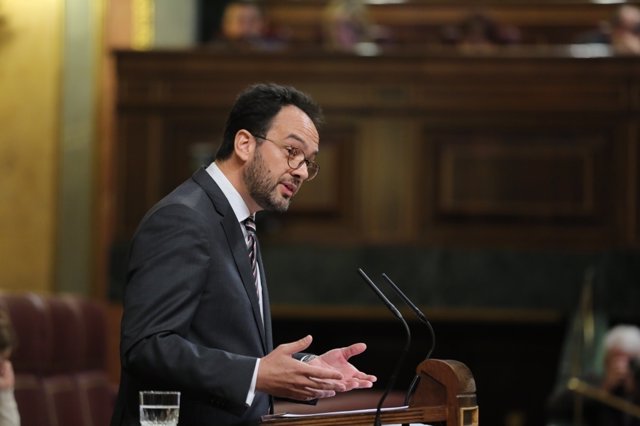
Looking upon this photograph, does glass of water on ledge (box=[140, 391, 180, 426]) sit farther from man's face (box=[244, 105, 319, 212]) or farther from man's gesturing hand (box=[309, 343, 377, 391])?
man's face (box=[244, 105, 319, 212])

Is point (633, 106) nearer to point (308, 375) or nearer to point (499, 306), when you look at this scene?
point (499, 306)

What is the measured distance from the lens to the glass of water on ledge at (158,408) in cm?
233

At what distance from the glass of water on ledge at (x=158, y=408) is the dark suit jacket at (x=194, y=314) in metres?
0.07

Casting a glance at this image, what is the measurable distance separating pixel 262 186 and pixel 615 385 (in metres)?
3.81

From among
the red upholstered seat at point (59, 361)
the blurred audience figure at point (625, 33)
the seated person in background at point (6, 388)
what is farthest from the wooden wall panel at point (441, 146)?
the seated person in background at point (6, 388)

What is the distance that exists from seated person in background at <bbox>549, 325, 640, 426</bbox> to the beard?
355cm

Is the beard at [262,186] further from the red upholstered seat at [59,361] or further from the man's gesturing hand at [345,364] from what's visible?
the red upholstered seat at [59,361]

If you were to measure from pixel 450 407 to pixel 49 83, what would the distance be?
5451mm

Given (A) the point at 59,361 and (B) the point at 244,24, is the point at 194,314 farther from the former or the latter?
(B) the point at 244,24

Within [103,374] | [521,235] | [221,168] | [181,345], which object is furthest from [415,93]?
[181,345]

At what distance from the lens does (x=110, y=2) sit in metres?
7.63

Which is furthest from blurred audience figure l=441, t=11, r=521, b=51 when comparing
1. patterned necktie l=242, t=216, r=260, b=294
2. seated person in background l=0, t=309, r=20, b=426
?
patterned necktie l=242, t=216, r=260, b=294

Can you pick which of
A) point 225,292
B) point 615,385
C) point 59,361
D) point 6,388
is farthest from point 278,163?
point 615,385

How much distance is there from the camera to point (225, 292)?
2572 millimetres
